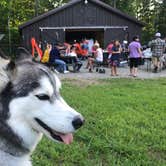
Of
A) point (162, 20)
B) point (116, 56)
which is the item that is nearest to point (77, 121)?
point (116, 56)

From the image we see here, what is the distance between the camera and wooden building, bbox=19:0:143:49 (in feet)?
99.4

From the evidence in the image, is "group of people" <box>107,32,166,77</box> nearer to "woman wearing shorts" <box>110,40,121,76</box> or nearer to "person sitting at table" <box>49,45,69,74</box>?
"woman wearing shorts" <box>110,40,121,76</box>

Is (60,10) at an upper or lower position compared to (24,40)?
upper

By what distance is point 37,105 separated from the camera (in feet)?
10.2

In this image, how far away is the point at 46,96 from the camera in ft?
10.3

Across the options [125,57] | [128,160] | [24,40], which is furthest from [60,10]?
[128,160]

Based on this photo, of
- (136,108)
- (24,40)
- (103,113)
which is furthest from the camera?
(24,40)

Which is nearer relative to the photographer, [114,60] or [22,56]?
[22,56]

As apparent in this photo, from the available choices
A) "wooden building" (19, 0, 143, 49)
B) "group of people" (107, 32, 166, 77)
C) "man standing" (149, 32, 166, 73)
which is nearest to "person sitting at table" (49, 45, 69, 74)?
"group of people" (107, 32, 166, 77)

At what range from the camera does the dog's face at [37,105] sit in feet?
9.90

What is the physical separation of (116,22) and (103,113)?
24.2m

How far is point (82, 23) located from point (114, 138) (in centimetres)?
2563

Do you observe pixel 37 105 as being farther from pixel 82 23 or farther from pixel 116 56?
pixel 82 23

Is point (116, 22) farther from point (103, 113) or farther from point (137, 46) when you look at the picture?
point (103, 113)
